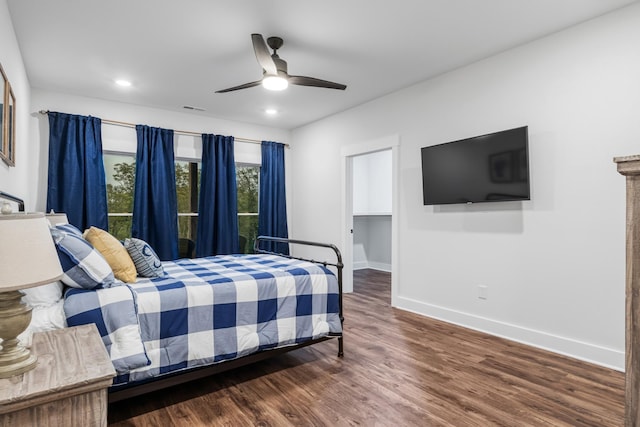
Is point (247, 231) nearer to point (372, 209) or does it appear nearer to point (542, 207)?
point (372, 209)

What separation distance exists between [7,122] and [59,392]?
2.45 meters

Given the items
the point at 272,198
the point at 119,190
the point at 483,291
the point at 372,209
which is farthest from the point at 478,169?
the point at 119,190

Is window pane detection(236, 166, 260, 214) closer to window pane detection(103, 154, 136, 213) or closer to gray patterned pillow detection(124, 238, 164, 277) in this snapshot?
window pane detection(103, 154, 136, 213)

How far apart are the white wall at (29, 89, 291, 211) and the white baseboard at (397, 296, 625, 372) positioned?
3.27 meters

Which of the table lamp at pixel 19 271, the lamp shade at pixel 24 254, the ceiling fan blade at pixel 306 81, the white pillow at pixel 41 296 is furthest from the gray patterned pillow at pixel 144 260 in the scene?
the ceiling fan blade at pixel 306 81

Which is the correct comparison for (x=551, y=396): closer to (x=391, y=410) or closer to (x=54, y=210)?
(x=391, y=410)

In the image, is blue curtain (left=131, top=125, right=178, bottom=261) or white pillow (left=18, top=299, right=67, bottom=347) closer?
white pillow (left=18, top=299, right=67, bottom=347)

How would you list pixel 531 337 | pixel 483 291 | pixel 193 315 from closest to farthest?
pixel 193 315, pixel 531 337, pixel 483 291

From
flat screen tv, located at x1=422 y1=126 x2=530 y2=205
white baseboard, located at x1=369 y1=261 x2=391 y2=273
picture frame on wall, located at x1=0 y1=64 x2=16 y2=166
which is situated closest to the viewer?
picture frame on wall, located at x1=0 y1=64 x2=16 y2=166

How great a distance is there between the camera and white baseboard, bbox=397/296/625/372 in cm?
258

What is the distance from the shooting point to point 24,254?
3.26 ft

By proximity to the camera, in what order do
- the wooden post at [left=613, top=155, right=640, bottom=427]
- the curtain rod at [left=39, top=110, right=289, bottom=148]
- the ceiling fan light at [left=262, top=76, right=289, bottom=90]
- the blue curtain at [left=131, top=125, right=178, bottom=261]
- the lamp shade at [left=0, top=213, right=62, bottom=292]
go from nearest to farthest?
1. the wooden post at [left=613, top=155, right=640, bottom=427]
2. the lamp shade at [left=0, top=213, right=62, bottom=292]
3. the ceiling fan light at [left=262, top=76, right=289, bottom=90]
4. the curtain rod at [left=39, top=110, right=289, bottom=148]
5. the blue curtain at [left=131, top=125, right=178, bottom=261]

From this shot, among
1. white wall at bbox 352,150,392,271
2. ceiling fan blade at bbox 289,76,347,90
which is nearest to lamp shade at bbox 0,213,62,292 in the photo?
ceiling fan blade at bbox 289,76,347,90

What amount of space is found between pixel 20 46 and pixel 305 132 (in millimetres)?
3535
